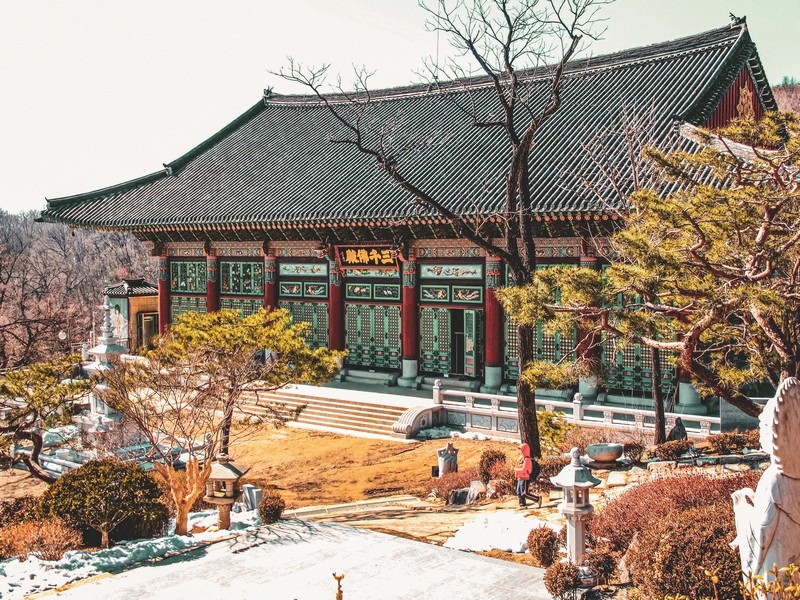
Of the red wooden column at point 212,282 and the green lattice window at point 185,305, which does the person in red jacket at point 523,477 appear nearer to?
the red wooden column at point 212,282

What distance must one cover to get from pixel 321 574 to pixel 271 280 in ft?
67.3

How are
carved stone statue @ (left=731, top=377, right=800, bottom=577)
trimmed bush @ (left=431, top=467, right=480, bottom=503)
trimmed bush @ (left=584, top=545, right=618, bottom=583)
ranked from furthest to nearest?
trimmed bush @ (left=431, top=467, right=480, bottom=503)
trimmed bush @ (left=584, top=545, right=618, bottom=583)
carved stone statue @ (left=731, top=377, right=800, bottom=577)

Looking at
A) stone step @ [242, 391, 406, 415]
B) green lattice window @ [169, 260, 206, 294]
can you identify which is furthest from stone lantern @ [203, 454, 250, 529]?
green lattice window @ [169, 260, 206, 294]

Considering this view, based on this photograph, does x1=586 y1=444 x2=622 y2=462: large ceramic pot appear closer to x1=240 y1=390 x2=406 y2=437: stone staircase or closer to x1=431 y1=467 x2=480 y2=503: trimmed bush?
x1=431 y1=467 x2=480 y2=503: trimmed bush

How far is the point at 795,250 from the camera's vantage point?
11.8 meters

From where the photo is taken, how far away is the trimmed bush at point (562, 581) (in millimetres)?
10258

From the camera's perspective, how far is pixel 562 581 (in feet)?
33.7

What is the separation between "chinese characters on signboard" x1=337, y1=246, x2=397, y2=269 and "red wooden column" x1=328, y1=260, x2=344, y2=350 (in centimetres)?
66

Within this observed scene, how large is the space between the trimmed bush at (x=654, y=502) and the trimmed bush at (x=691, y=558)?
4.22 feet

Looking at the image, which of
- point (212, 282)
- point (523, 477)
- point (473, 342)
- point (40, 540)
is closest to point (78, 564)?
point (40, 540)

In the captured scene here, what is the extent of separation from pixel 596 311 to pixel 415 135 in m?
19.8

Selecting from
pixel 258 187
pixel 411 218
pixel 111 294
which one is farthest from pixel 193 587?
pixel 111 294

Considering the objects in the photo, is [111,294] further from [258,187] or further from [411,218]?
[411,218]

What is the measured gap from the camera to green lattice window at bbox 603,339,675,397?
2345 cm
